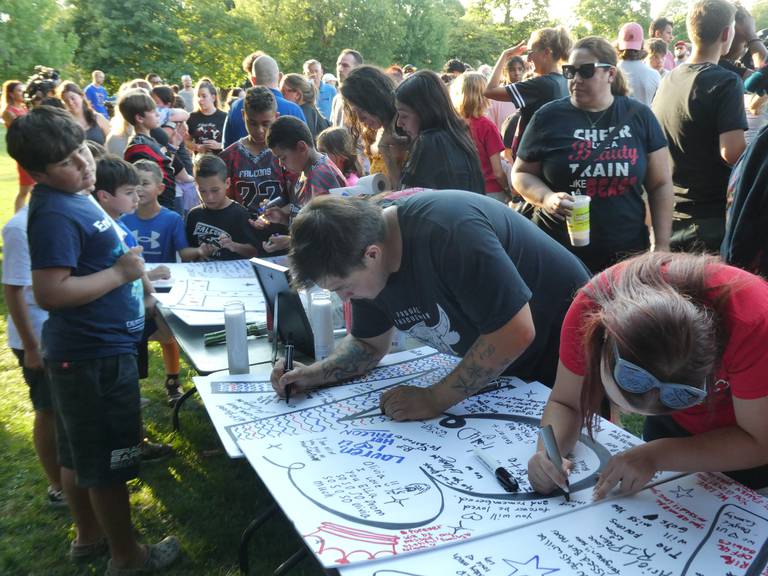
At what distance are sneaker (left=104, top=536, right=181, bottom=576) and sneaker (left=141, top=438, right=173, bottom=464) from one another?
84 cm

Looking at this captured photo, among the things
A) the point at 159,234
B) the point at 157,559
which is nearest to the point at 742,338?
the point at 157,559

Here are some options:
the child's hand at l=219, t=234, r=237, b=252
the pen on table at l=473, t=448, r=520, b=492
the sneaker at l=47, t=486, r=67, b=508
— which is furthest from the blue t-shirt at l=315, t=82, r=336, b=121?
the pen on table at l=473, t=448, r=520, b=492

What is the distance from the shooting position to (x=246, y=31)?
3152 centimetres

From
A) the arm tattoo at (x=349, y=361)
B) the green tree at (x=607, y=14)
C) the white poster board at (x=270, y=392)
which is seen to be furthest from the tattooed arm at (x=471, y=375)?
the green tree at (x=607, y=14)

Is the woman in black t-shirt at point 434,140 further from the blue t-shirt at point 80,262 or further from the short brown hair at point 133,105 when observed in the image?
the short brown hair at point 133,105

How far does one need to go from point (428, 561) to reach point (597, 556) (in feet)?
1.01

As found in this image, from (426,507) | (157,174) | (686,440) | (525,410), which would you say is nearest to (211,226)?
(157,174)

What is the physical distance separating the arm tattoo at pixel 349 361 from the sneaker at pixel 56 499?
67.5 inches

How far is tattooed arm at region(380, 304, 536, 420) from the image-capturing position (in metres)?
1.64

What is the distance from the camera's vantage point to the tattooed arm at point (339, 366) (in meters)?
1.96

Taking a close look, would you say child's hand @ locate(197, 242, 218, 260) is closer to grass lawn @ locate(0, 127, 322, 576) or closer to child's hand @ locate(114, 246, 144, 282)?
grass lawn @ locate(0, 127, 322, 576)

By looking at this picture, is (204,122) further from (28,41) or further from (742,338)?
(28,41)

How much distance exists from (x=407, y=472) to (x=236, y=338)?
34.4 inches

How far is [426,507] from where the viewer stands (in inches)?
52.4
